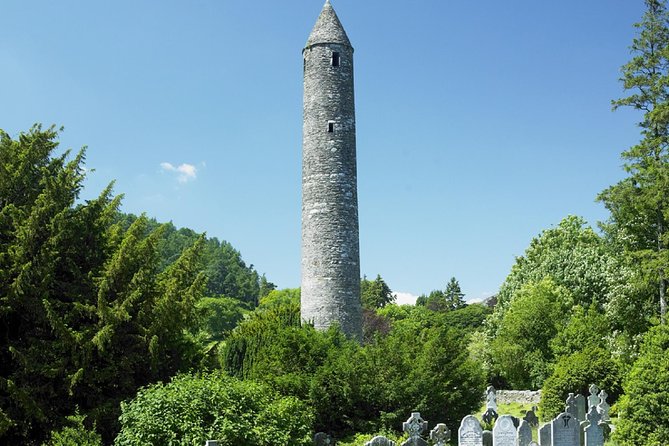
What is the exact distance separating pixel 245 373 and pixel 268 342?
40.8 inches

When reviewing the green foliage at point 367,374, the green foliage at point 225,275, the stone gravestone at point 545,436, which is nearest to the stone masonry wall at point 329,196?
the green foliage at point 367,374

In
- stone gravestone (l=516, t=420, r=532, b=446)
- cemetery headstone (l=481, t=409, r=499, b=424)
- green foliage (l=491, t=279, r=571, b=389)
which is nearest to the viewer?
stone gravestone (l=516, t=420, r=532, b=446)

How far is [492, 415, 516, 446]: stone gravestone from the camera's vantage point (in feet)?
44.8

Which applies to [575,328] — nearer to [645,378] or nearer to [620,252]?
[620,252]

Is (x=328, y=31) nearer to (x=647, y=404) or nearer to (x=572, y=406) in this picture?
(x=572, y=406)

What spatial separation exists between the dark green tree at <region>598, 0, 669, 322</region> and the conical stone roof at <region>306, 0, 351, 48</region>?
11.2 metres

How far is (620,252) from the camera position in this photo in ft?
94.4

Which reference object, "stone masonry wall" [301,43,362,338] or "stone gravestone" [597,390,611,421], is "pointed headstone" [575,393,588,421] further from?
"stone masonry wall" [301,43,362,338]

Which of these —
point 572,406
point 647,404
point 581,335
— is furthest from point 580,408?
point 581,335

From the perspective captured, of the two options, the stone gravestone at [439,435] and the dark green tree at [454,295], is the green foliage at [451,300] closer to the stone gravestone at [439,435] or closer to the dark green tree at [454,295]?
the dark green tree at [454,295]

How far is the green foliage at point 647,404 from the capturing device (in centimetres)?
1469

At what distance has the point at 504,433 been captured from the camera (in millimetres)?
13680

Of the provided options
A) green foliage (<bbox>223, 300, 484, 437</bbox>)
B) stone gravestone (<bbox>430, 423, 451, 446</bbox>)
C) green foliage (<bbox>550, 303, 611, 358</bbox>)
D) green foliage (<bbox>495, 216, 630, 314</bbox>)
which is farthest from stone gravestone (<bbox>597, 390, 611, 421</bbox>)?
green foliage (<bbox>495, 216, 630, 314</bbox>)

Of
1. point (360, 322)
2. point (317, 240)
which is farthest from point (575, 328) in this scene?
point (317, 240)
